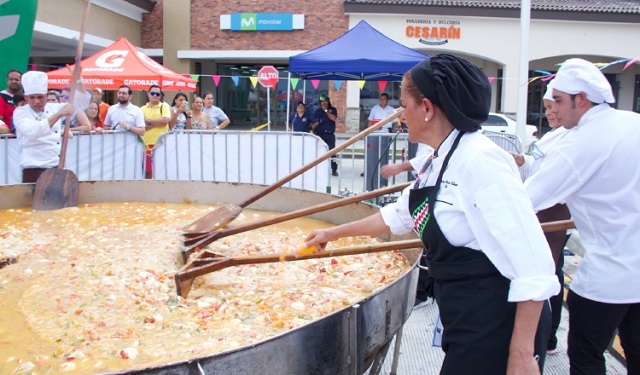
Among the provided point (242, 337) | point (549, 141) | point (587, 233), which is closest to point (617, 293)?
point (587, 233)

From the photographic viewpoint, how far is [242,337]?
237 cm

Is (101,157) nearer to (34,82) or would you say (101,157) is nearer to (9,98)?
(9,98)

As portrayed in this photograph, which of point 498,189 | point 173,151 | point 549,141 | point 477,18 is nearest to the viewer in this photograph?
point 498,189

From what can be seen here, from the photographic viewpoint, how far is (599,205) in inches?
103

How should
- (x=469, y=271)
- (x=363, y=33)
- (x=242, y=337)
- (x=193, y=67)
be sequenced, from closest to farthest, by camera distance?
1. (x=469, y=271)
2. (x=242, y=337)
3. (x=363, y=33)
4. (x=193, y=67)

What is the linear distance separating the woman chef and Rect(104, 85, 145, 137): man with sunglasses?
295 inches

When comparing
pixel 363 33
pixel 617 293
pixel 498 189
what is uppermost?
pixel 363 33

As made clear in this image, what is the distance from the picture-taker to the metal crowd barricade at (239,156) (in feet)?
27.1

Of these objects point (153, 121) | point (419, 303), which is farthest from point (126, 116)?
point (419, 303)

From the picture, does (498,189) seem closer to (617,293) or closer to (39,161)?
(617,293)

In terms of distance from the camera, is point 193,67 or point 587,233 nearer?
point 587,233

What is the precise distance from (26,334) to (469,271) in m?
1.85

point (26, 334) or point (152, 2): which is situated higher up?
point (152, 2)

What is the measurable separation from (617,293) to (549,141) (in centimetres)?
115
